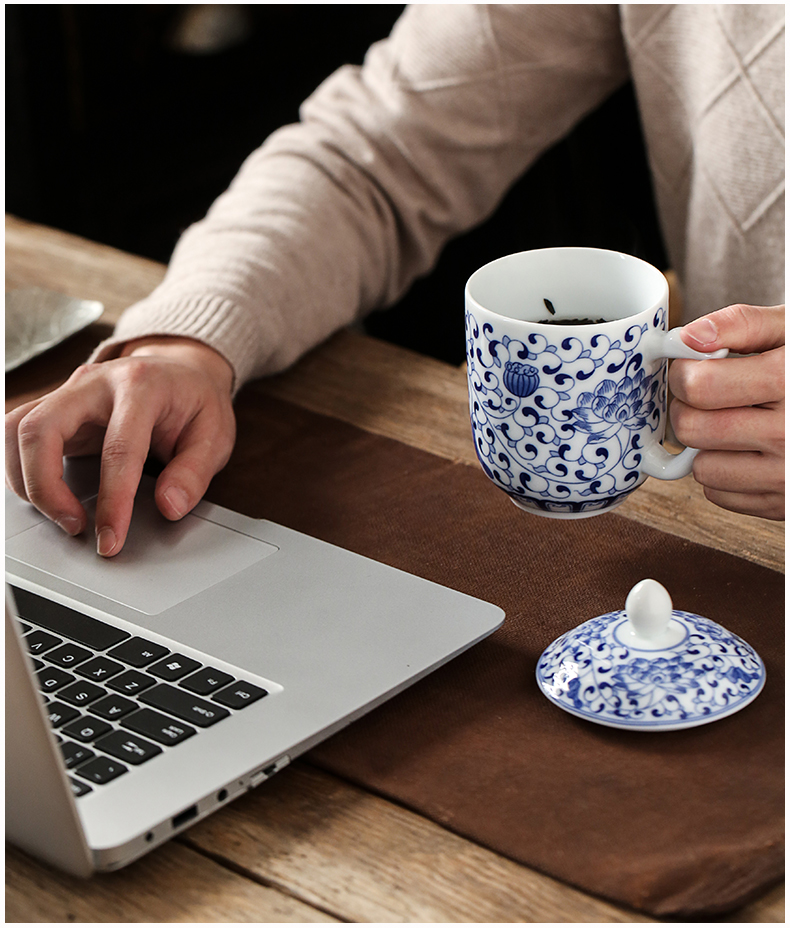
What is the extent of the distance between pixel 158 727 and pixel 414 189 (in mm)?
687

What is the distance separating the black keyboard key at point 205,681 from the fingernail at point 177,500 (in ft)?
0.55

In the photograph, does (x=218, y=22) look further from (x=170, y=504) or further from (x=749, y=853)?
(x=749, y=853)

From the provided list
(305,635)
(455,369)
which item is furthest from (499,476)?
(455,369)

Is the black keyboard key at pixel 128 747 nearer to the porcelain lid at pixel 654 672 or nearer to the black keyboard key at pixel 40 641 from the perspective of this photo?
the black keyboard key at pixel 40 641

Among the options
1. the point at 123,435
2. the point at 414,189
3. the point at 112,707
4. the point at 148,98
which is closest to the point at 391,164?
the point at 414,189

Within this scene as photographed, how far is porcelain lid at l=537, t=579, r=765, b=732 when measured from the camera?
47 centimetres

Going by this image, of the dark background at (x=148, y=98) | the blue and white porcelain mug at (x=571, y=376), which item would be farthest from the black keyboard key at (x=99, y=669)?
the dark background at (x=148, y=98)

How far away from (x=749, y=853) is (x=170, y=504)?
0.38m

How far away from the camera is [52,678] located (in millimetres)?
498

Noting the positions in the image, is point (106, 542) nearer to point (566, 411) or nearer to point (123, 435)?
point (123, 435)

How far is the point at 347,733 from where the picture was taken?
0.49 metres

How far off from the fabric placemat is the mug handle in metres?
0.09

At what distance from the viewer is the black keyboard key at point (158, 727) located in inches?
18.0

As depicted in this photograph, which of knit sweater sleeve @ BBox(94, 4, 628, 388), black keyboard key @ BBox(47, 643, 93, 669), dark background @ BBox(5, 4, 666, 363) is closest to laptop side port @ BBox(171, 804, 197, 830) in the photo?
black keyboard key @ BBox(47, 643, 93, 669)
